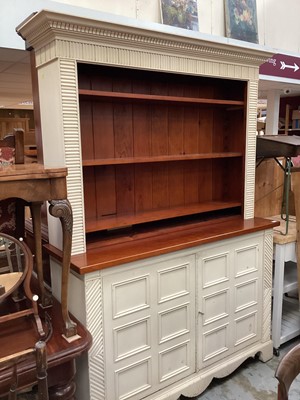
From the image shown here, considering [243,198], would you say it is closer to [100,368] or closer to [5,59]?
[100,368]

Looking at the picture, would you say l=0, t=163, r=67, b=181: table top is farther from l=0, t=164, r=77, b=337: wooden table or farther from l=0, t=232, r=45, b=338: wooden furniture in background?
l=0, t=232, r=45, b=338: wooden furniture in background

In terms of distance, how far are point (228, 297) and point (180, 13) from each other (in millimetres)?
3102

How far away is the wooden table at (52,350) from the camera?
1275 mm

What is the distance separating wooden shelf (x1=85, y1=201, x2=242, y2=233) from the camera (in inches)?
70.5

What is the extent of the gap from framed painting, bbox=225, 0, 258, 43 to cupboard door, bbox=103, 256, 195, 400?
3.46 metres

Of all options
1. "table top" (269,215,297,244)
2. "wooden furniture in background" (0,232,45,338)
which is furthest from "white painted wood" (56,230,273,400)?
"wooden furniture in background" (0,232,45,338)

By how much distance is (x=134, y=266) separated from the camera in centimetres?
163

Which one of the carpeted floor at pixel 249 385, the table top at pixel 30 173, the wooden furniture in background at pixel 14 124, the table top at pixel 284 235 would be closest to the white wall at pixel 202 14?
the table top at pixel 30 173

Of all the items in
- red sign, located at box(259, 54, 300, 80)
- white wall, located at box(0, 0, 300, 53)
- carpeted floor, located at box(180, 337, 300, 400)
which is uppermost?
white wall, located at box(0, 0, 300, 53)

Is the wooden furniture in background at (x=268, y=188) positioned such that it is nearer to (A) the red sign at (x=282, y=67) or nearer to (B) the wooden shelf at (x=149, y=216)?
(B) the wooden shelf at (x=149, y=216)

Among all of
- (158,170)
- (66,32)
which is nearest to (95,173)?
(158,170)

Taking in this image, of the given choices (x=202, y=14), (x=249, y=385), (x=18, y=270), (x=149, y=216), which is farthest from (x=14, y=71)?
(x=249, y=385)

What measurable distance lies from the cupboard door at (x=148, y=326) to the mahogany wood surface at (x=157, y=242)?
77 millimetres

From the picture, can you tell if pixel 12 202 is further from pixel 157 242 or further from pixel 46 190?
pixel 157 242
